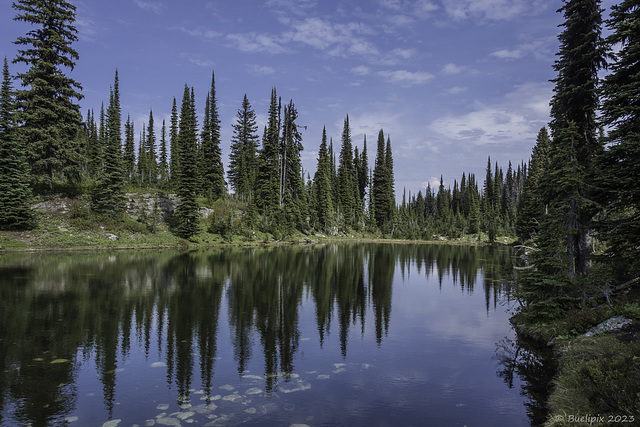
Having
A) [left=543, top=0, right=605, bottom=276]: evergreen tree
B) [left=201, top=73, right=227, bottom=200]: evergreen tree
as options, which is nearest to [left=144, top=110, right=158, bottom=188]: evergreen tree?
[left=201, top=73, right=227, bottom=200]: evergreen tree

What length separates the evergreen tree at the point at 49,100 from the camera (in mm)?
48094

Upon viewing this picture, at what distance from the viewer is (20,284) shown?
2400 centimetres

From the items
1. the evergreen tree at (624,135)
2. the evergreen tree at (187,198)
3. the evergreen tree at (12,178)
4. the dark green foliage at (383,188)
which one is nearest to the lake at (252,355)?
the evergreen tree at (624,135)

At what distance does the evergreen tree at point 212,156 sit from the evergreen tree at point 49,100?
82.3 feet

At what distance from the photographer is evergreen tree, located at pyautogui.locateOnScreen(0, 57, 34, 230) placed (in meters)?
42.5

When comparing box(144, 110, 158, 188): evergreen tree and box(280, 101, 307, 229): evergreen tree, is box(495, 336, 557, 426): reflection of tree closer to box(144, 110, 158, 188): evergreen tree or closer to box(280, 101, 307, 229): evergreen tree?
box(280, 101, 307, 229): evergreen tree

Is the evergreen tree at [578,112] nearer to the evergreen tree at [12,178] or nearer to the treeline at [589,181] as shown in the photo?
the treeline at [589,181]

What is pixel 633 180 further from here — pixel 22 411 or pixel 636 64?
pixel 22 411

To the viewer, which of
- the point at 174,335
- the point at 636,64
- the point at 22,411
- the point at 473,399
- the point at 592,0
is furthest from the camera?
the point at 592,0

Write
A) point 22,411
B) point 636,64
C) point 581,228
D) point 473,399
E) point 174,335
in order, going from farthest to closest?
point 581,228
point 174,335
point 636,64
point 473,399
point 22,411

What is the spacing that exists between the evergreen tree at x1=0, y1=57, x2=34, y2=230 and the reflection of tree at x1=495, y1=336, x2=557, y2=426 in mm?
50837

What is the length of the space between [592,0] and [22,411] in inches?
1145

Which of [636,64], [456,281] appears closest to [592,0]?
[636,64]

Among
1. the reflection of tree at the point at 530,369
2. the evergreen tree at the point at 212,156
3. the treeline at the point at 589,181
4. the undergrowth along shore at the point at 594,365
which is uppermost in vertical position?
the evergreen tree at the point at 212,156
